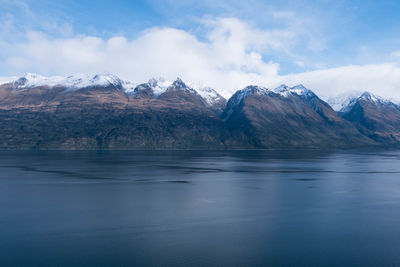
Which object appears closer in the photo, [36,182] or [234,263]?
[234,263]

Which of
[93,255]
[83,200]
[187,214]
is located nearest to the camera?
[93,255]

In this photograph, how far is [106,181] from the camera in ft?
277

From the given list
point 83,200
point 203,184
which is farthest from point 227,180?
point 83,200

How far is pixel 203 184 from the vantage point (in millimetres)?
80750

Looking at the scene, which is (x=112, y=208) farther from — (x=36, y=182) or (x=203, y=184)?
(x=36, y=182)

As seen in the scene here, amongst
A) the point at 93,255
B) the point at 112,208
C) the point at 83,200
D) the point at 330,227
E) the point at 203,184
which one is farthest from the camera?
the point at 203,184

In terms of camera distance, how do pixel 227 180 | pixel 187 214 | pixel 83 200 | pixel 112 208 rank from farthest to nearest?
pixel 227 180, pixel 83 200, pixel 112 208, pixel 187 214

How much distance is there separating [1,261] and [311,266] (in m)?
26.4

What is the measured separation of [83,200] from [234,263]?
36043 millimetres

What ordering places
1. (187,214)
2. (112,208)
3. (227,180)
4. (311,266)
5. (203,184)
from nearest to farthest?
(311,266) < (187,214) < (112,208) < (203,184) < (227,180)

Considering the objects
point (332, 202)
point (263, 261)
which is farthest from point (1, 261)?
point (332, 202)

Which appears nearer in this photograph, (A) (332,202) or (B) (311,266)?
(B) (311,266)

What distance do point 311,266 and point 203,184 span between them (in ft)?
168

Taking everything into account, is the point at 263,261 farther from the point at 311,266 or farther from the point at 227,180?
the point at 227,180
